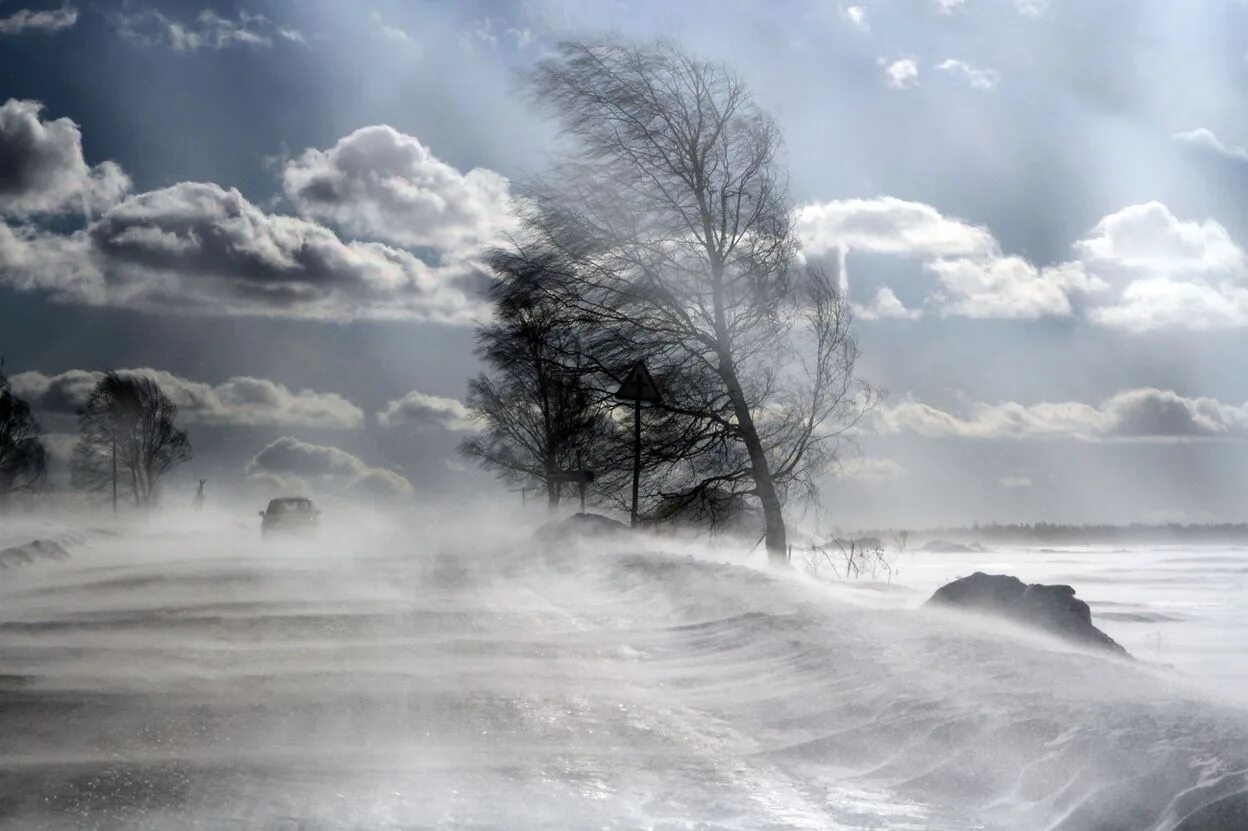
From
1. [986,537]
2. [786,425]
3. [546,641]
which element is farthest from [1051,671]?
[986,537]

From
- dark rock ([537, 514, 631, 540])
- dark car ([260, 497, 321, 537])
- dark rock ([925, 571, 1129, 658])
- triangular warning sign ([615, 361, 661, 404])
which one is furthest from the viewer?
dark car ([260, 497, 321, 537])

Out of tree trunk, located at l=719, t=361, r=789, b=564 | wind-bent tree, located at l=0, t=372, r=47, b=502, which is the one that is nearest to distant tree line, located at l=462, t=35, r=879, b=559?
tree trunk, located at l=719, t=361, r=789, b=564

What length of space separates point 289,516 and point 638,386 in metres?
21.8

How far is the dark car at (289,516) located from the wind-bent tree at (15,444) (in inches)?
1070

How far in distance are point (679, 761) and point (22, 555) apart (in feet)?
68.4

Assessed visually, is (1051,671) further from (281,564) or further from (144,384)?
(144,384)

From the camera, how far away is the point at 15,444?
64.1 m

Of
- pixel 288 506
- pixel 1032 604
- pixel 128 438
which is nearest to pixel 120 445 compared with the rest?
pixel 128 438

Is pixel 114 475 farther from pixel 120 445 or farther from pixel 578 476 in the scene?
pixel 578 476

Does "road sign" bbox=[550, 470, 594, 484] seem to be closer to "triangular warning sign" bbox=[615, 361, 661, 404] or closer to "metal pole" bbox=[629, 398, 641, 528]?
"metal pole" bbox=[629, 398, 641, 528]

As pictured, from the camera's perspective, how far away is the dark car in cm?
3753

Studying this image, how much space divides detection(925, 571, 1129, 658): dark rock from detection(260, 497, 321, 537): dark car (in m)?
27.9

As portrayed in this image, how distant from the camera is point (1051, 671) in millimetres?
7621

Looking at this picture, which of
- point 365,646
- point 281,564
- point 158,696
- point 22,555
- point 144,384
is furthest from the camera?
point 144,384
